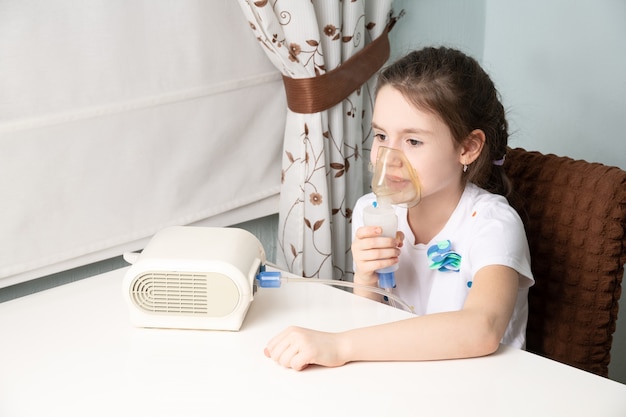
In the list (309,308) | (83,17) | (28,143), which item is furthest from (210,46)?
(309,308)

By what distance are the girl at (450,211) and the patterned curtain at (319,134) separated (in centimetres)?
35

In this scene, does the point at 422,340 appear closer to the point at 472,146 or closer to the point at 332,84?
the point at 472,146

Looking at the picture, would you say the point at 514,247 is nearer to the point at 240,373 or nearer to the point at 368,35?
the point at 240,373

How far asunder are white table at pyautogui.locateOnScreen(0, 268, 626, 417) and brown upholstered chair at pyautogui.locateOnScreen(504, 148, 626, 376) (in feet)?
1.00

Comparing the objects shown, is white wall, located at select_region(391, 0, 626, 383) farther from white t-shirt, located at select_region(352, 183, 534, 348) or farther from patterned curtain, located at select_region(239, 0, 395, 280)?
white t-shirt, located at select_region(352, 183, 534, 348)

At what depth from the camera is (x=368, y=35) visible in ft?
6.30

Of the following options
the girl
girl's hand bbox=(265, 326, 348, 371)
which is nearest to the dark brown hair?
the girl

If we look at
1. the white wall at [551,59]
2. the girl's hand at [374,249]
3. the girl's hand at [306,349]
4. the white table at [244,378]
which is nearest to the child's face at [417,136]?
the girl's hand at [374,249]

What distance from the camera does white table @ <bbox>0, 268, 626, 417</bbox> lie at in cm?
96

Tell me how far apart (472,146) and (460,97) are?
10 cm

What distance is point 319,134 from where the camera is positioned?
5.94 ft

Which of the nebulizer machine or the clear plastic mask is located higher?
the clear plastic mask

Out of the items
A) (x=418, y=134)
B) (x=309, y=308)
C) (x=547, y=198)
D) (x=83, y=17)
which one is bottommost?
(x=309, y=308)

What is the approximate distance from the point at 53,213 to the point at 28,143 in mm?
156
